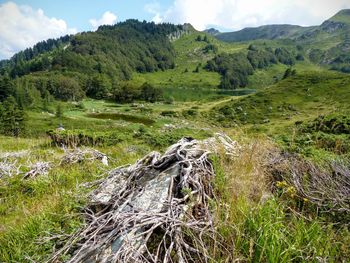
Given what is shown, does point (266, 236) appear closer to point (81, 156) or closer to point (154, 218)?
point (154, 218)

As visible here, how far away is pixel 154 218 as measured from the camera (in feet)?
13.3

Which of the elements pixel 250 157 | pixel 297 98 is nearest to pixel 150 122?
pixel 297 98

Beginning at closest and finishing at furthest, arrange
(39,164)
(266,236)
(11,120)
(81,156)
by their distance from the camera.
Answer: (266,236) < (39,164) < (81,156) < (11,120)

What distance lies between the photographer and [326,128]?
71.2 ft

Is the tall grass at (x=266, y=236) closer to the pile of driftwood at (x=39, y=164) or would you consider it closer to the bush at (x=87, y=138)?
the pile of driftwood at (x=39, y=164)

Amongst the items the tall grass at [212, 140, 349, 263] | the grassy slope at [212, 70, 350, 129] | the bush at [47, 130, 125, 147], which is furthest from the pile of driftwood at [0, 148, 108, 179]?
the grassy slope at [212, 70, 350, 129]

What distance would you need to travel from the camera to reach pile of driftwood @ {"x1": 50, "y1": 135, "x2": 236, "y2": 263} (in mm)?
3768

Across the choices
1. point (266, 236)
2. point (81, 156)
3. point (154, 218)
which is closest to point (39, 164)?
point (81, 156)

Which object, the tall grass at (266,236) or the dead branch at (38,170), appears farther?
the dead branch at (38,170)

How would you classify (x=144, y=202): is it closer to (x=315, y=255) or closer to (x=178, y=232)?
(x=178, y=232)

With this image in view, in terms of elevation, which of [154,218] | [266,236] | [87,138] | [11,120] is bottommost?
[11,120]

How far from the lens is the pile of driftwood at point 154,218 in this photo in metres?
3.77

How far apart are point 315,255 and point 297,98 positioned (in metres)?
107

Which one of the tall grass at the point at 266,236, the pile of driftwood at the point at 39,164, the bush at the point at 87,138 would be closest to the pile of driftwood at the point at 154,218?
the tall grass at the point at 266,236
